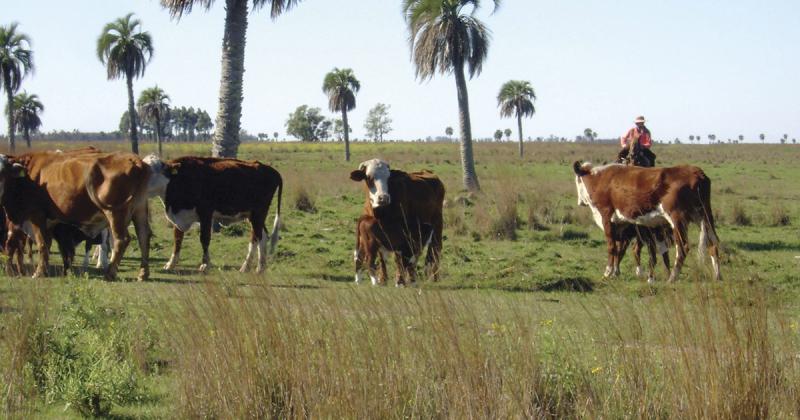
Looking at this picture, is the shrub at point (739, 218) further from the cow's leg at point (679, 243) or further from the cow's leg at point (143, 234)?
the cow's leg at point (143, 234)

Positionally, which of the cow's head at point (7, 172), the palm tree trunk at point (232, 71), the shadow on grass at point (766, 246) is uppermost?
the palm tree trunk at point (232, 71)

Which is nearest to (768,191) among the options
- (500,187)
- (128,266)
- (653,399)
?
(500,187)

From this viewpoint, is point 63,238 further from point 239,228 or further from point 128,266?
point 239,228

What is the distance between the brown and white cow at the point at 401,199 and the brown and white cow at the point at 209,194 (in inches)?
89.8

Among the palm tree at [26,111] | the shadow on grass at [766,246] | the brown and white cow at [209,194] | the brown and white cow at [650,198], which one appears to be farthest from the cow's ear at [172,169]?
the palm tree at [26,111]

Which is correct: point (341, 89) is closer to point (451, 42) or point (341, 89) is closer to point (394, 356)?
point (451, 42)

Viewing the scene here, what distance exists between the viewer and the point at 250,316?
23.1 feet

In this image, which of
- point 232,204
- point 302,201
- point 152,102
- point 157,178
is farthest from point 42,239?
point 152,102

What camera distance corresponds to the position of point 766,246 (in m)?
19.8

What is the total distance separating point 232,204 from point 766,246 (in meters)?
10.6

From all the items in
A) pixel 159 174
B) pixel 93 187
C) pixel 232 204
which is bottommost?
pixel 232 204

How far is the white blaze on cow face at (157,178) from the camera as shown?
1543 cm

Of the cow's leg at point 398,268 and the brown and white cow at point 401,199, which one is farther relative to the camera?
the brown and white cow at point 401,199

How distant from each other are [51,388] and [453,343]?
10.6 ft
